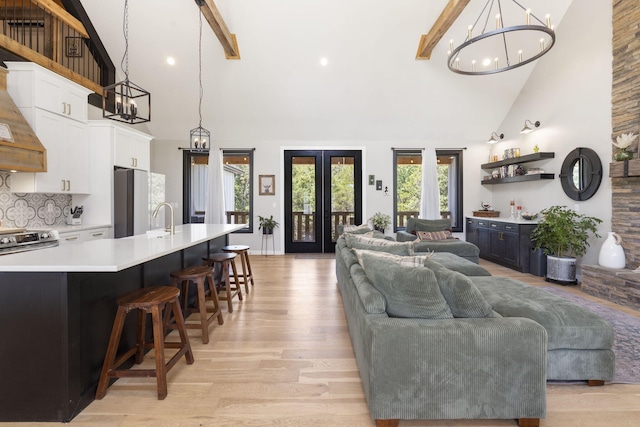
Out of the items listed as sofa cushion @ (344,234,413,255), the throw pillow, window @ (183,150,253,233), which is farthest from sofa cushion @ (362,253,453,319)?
window @ (183,150,253,233)

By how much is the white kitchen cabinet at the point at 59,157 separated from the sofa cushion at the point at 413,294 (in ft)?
15.1

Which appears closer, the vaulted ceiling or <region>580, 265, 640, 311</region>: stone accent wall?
<region>580, 265, 640, 311</region>: stone accent wall

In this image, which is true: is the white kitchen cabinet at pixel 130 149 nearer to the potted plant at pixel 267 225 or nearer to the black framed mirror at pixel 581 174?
the potted plant at pixel 267 225

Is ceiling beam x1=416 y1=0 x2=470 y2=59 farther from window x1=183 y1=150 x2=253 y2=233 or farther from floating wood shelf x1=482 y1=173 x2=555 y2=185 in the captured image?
window x1=183 y1=150 x2=253 y2=233

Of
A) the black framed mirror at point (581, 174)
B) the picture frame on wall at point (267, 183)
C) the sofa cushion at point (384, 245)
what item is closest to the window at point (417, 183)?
the black framed mirror at point (581, 174)

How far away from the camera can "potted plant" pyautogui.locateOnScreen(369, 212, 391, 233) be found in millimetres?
6957

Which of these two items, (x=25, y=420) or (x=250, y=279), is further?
(x=250, y=279)

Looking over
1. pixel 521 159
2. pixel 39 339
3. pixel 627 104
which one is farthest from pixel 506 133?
pixel 39 339

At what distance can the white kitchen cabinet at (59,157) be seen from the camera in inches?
151

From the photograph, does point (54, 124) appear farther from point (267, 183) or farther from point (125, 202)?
point (267, 183)

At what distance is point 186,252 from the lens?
137 inches

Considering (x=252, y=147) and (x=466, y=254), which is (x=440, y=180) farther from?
(x=252, y=147)

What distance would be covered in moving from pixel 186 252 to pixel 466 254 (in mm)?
4345

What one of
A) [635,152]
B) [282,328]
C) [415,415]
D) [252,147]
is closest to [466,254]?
[635,152]
